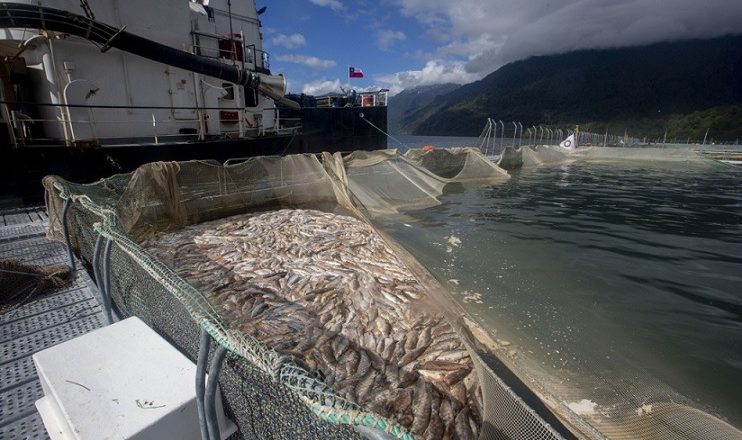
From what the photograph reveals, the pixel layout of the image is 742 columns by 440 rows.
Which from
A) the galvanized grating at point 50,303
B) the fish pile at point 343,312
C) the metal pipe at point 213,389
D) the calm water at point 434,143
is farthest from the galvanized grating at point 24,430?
the calm water at point 434,143

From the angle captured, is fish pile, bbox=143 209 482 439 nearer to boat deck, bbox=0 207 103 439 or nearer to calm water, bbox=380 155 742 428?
calm water, bbox=380 155 742 428

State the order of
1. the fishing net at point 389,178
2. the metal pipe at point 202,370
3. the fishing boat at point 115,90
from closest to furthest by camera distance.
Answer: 1. the metal pipe at point 202,370
2. the fishing boat at point 115,90
3. the fishing net at point 389,178

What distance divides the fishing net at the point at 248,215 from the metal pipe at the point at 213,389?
0.21 ft

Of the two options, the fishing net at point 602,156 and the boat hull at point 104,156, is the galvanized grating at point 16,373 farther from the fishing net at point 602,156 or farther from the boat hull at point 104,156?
the fishing net at point 602,156

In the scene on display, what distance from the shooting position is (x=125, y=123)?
13.4 m

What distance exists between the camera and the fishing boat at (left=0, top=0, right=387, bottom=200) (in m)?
10.9

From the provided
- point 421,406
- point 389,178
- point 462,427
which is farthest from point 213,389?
point 389,178

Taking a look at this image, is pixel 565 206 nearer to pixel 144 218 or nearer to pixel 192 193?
pixel 192 193

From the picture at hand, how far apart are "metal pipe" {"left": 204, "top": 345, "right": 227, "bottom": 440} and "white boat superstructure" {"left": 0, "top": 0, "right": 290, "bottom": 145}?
12050mm

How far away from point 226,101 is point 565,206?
1838cm

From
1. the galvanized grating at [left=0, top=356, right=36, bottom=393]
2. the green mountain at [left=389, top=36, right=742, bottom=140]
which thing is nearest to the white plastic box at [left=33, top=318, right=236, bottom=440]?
the galvanized grating at [left=0, top=356, right=36, bottom=393]

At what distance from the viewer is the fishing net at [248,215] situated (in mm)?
1637

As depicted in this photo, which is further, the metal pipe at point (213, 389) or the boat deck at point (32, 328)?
the boat deck at point (32, 328)

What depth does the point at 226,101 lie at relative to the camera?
1831 centimetres
